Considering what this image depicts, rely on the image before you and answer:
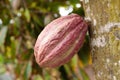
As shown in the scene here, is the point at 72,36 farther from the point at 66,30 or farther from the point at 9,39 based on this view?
the point at 9,39

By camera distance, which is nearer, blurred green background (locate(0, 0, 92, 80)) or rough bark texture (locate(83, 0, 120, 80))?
rough bark texture (locate(83, 0, 120, 80))

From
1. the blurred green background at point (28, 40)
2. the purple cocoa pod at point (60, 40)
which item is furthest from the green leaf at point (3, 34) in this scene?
the purple cocoa pod at point (60, 40)

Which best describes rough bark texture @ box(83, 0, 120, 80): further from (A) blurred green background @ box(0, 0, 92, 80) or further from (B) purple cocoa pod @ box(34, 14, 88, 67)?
(A) blurred green background @ box(0, 0, 92, 80)

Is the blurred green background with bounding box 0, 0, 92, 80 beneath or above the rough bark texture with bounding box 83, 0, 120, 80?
beneath

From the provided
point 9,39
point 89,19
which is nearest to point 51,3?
point 9,39

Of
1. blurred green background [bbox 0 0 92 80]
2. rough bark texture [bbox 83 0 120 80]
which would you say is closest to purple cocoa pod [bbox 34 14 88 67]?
rough bark texture [bbox 83 0 120 80]

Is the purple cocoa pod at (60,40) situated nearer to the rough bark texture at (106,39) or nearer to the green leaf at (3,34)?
the rough bark texture at (106,39)
